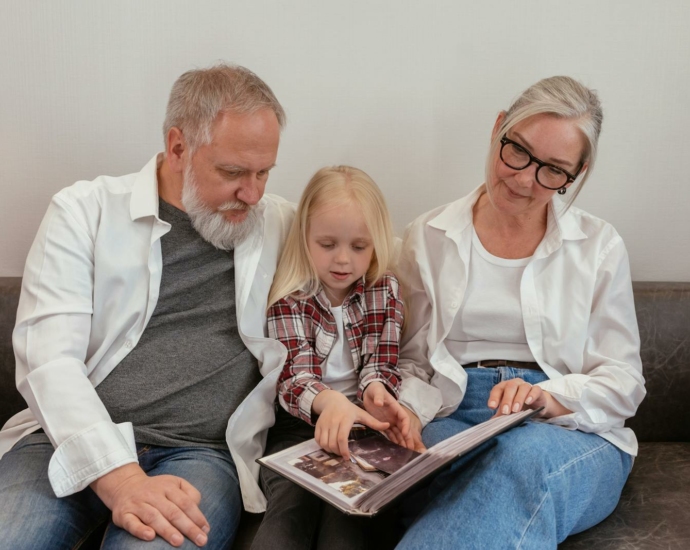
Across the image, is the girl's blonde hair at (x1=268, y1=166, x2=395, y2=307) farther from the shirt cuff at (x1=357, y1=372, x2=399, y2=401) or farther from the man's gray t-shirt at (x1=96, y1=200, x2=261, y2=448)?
the shirt cuff at (x1=357, y1=372, x2=399, y2=401)

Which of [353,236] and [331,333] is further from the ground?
[353,236]

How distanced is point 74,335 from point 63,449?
→ 0.98ft

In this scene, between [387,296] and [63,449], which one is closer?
[63,449]

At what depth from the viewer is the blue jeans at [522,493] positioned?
143 cm

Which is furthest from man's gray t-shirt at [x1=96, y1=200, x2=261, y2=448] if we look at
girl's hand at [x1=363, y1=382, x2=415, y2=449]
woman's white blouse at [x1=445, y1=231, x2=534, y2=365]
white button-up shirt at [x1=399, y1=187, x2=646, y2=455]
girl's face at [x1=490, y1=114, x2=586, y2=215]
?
girl's face at [x1=490, y1=114, x2=586, y2=215]

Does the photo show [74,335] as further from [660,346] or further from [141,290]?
[660,346]

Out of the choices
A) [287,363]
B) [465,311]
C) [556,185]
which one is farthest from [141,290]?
[556,185]

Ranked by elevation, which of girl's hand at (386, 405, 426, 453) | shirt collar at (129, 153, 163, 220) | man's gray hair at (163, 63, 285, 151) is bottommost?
girl's hand at (386, 405, 426, 453)

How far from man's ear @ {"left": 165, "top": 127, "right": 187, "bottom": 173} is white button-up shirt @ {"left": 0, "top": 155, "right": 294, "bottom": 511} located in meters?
0.09

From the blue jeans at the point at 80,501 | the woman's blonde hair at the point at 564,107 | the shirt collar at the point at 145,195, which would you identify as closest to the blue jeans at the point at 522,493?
the blue jeans at the point at 80,501

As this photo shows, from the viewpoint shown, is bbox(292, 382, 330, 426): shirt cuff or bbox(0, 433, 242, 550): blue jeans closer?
bbox(0, 433, 242, 550): blue jeans

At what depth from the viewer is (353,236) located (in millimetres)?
1893

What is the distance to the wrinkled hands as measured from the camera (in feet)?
5.72

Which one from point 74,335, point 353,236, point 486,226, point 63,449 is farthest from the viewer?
point 486,226
